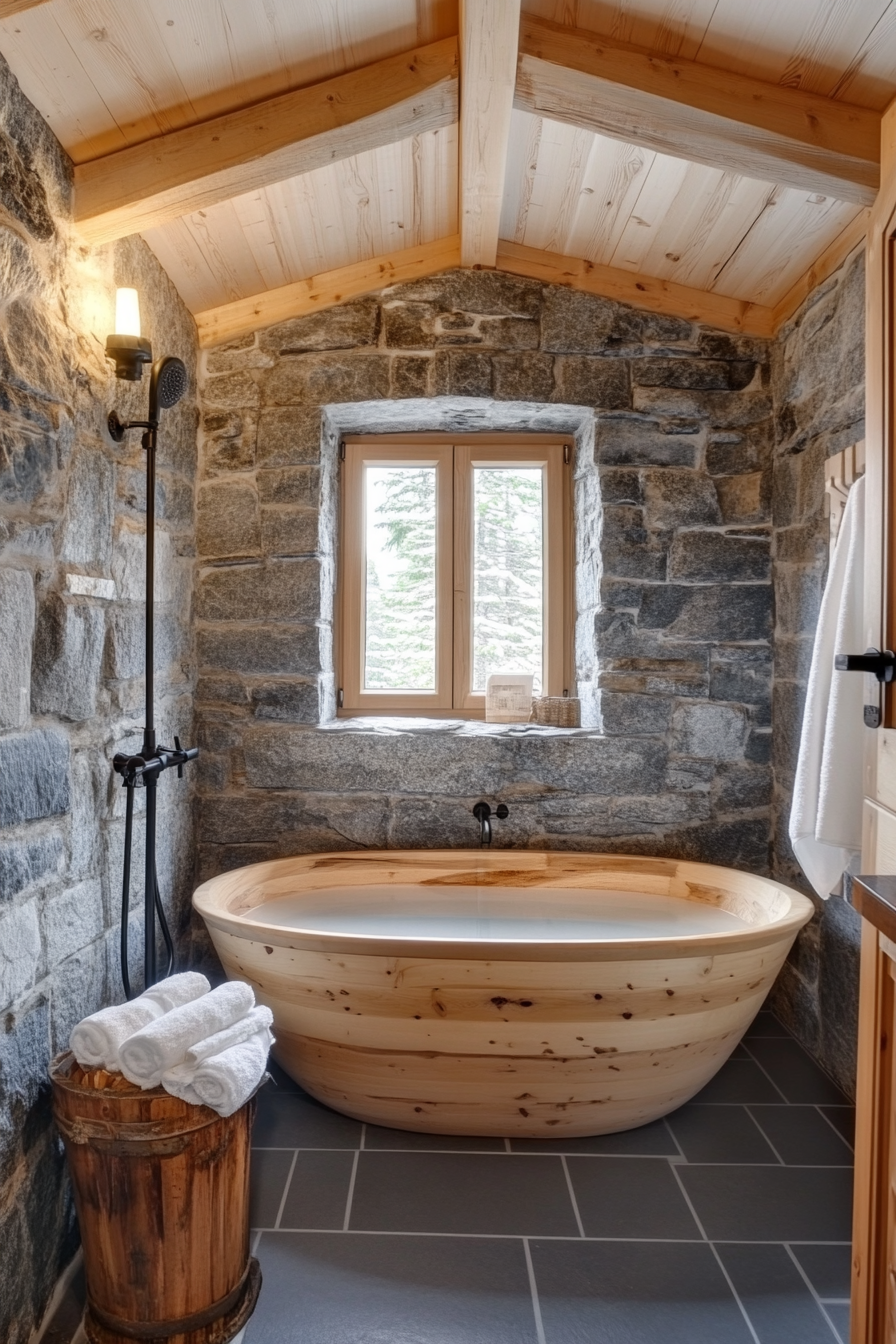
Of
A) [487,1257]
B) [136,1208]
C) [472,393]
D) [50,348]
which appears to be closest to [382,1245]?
[487,1257]

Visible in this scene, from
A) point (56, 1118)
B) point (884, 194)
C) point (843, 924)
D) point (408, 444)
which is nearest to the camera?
point (884, 194)

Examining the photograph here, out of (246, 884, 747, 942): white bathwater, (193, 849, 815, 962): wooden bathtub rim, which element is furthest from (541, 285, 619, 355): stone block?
(246, 884, 747, 942): white bathwater

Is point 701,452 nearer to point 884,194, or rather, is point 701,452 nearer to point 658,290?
point 658,290

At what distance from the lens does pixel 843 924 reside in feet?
7.75

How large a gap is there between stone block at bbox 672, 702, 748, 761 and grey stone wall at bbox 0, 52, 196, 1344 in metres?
1.74

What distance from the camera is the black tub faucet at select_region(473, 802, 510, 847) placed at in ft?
9.37

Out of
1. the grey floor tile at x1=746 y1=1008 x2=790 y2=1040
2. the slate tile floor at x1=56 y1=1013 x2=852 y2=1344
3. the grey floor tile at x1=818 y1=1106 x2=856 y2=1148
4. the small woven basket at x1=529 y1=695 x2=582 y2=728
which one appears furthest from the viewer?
the small woven basket at x1=529 y1=695 x2=582 y2=728

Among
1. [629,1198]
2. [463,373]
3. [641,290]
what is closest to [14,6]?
[463,373]

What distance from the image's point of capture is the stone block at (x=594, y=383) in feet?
9.55

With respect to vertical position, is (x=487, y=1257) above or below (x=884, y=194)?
below

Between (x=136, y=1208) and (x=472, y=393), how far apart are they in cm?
243

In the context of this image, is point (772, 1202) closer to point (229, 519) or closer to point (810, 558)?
point (810, 558)

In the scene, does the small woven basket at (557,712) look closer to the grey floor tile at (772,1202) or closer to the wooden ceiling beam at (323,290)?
the grey floor tile at (772,1202)

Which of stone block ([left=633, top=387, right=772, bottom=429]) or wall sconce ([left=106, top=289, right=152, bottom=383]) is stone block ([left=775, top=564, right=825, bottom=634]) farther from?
wall sconce ([left=106, top=289, right=152, bottom=383])
